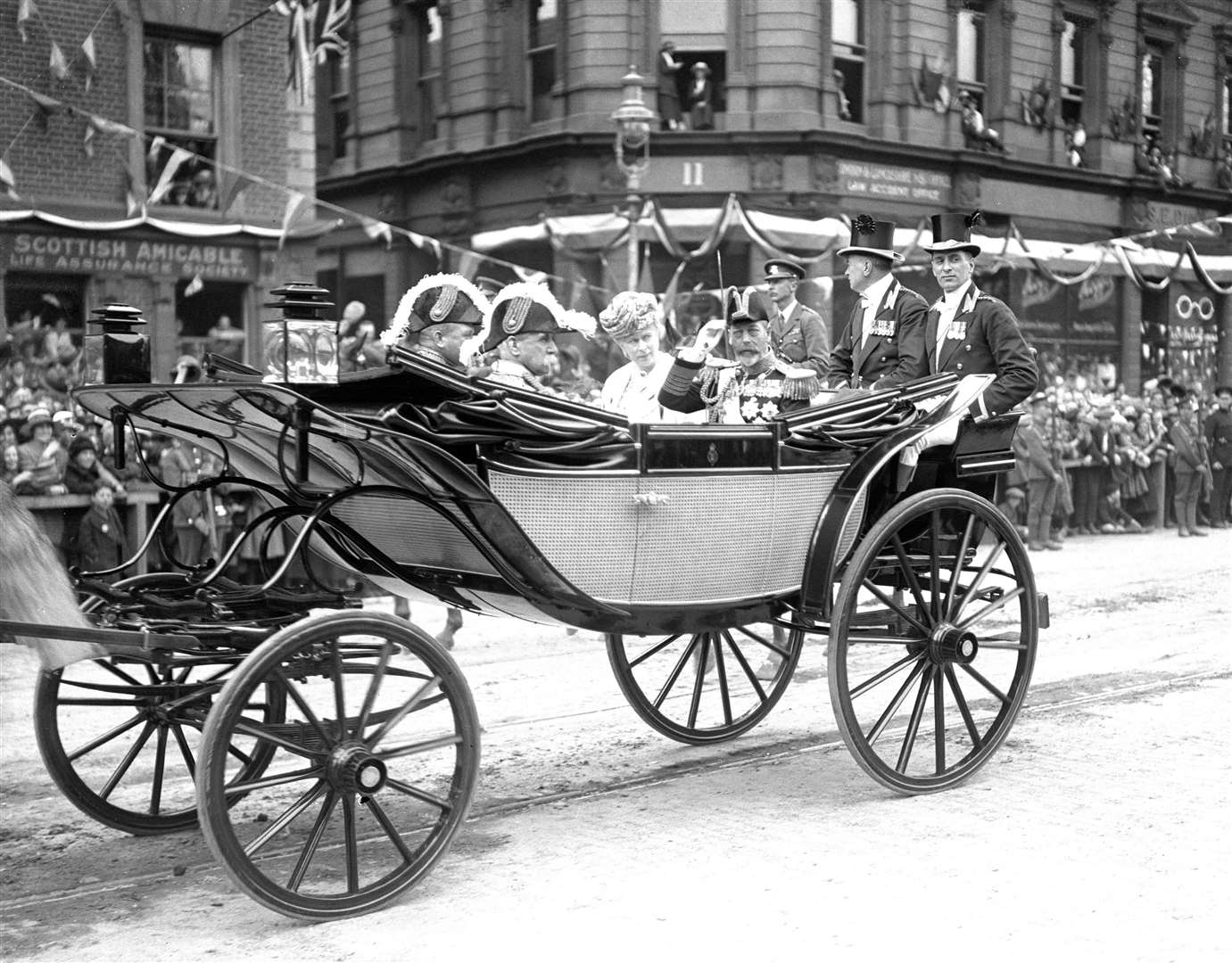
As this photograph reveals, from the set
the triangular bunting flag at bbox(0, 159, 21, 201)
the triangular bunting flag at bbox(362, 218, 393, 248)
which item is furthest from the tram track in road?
the triangular bunting flag at bbox(0, 159, 21, 201)

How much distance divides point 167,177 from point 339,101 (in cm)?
1220

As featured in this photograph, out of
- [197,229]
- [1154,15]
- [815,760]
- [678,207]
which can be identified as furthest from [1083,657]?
[1154,15]

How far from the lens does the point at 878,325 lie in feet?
22.5

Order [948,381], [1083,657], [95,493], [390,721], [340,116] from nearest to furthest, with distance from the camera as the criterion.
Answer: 1. [390,721]
2. [948,381]
3. [1083,657]
4. [95,493]
5. [340,116]

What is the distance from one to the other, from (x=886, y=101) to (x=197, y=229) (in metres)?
11.7

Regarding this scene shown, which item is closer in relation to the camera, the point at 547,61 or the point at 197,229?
the point at 197,229

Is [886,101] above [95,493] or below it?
above

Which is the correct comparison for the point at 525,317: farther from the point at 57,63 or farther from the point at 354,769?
the point at 57,63

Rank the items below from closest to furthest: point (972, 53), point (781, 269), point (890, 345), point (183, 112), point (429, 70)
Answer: point (890, 345), point (781, 269), point (183, 112), point (972, 53), point (429, 70)

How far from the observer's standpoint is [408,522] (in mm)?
5012

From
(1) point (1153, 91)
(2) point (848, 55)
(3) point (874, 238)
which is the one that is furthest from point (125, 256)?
(1) point (1153, 91)

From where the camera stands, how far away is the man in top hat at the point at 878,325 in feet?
21.9

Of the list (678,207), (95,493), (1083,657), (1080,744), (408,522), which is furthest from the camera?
(678,207)

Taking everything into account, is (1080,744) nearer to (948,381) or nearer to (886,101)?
(948,381)
